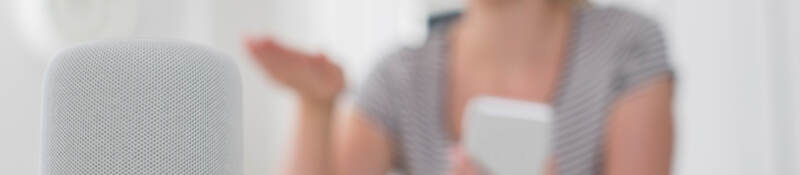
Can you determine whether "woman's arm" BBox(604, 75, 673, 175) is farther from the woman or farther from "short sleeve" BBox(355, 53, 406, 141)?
"short sleeve" BBox(355, 53, 406, 141)

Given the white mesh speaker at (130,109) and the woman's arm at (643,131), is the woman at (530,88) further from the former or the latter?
the white mesh speaker at (130,109)

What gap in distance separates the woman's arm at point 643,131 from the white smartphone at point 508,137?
6.4 inches

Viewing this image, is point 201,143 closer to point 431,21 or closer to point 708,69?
point 431,21

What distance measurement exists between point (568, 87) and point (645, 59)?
0.07 m

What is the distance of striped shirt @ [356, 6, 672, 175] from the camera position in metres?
0.91

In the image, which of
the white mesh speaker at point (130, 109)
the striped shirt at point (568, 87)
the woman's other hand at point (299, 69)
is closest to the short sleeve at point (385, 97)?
the striped shirt at point (568, 87)

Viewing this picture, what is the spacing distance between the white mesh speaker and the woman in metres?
0.48

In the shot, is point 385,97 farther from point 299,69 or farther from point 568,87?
point 299,69

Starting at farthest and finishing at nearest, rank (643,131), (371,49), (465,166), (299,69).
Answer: (371,49)
(643,131)
(465,166)
(299,69)

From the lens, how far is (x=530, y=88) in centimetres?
94

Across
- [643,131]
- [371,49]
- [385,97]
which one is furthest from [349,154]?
[371,49]

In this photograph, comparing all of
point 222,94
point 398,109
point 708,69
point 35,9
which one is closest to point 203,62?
point 222,94

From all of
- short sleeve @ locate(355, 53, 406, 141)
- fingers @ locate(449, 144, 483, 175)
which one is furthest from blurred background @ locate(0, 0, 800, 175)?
fingers @ locate(449, 144, 483, 175)

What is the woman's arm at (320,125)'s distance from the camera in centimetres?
64
